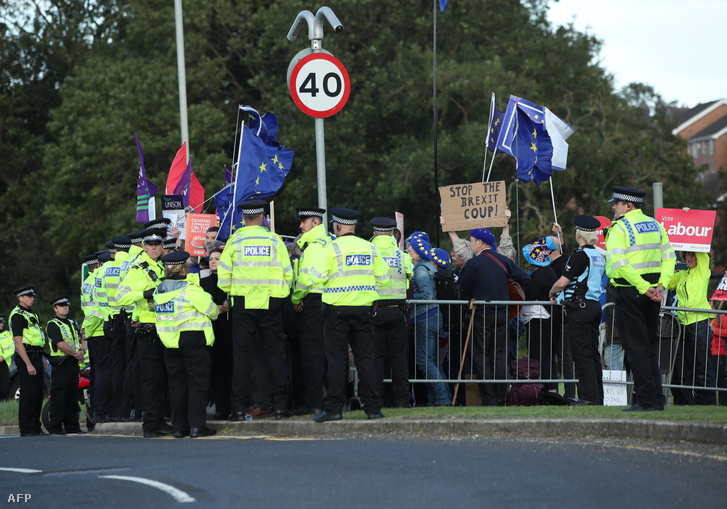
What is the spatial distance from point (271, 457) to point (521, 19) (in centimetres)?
2748

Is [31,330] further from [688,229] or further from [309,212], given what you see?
[688,229]

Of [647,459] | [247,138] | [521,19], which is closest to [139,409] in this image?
[247,138]

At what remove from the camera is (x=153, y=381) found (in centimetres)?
1142

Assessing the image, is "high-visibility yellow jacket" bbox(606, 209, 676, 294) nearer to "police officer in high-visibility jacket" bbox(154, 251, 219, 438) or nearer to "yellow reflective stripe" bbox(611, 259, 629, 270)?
"yellow reflective stripe" bbox(611, 259, 629, 270)

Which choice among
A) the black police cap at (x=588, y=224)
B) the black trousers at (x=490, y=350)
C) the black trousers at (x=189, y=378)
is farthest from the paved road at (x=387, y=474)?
the black police cap at (x=588, y=224)

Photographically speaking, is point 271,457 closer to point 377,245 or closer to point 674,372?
point 377,245

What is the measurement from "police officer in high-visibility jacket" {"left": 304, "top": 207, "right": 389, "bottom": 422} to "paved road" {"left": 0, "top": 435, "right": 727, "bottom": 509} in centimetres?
90

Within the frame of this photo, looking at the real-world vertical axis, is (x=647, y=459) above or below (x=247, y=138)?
below

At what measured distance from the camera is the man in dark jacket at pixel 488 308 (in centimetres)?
1195

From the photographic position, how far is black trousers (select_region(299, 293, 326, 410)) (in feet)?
37.4

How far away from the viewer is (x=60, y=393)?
46.6 feet

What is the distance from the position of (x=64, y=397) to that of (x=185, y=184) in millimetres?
4536
